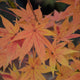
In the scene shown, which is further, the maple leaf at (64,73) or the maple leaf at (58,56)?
the maple leaf at (64,73)

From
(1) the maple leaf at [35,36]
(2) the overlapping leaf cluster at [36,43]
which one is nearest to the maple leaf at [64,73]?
(2) the overlapping leaf cluster at [36,43]

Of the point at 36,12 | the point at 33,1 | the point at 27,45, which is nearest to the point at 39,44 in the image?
the point at 27,45

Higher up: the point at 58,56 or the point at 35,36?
the point at 35,36

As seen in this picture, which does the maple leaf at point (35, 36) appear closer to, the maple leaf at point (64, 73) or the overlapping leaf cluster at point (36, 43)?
the overlapping leaf cluster at point (36, 43)

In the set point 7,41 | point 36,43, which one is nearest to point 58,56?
point 36,43

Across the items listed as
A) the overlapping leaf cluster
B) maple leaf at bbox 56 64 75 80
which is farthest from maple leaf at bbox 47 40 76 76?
maple leaf at bbox 56 64 75 80

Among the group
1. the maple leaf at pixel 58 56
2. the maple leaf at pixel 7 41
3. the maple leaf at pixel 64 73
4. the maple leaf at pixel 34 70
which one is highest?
the maple leaf at pixel 7 41

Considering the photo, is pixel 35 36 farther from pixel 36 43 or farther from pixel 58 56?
pixel 58 56

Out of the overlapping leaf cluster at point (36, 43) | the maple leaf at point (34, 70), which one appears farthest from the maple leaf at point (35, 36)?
Answer: the maple leaf at point (34, 70)

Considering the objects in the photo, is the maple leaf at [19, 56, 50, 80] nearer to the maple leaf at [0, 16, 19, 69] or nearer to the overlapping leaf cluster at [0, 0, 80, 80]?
the overlapping leaf cluster at [0, 0, 80, 80]

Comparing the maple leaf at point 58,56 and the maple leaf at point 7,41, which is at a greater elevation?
the maple leaf at point 7,41

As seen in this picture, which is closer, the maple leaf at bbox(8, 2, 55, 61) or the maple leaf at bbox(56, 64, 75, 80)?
the maple leaf at bbox(8, 2, 55, 61)

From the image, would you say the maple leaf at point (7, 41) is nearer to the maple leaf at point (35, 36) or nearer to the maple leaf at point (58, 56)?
the maple leaf at point (35, 36)

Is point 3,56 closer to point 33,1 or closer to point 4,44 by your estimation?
point 4,44
